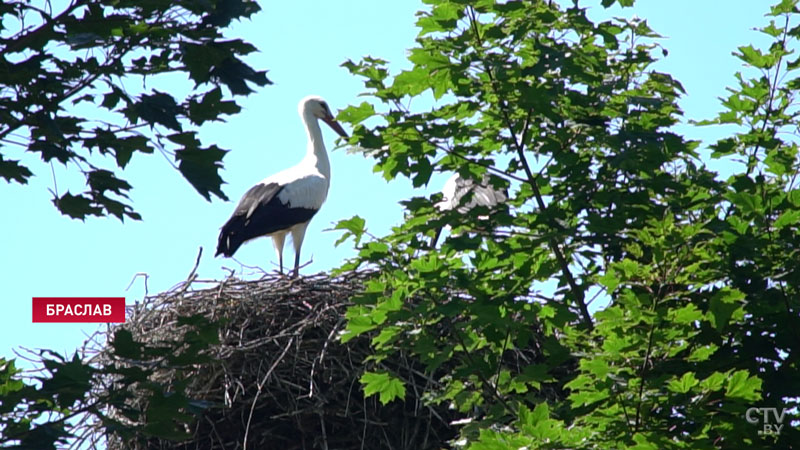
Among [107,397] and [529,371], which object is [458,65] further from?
[107,397]

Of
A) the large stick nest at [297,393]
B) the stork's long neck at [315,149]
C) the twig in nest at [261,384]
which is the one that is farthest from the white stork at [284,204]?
the twig in nest at [261,384]

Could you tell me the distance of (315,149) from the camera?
1457 cm

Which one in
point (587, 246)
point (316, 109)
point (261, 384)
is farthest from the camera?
point (316, 109)

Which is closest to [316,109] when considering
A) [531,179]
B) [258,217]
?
[258,217]

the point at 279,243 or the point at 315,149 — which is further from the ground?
the point at 315,149

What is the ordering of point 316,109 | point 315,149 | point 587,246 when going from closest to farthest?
A: point 587,246, point 315,149, point 316,109

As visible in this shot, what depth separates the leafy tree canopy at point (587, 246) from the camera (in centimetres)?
585

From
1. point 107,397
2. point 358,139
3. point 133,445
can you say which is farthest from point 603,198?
point 133,445

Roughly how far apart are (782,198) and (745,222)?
0.71 feet

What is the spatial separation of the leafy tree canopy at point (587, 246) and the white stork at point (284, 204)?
6.08 meters

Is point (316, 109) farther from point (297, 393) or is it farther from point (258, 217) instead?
point (297, 393)

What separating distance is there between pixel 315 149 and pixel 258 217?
1.57 metres

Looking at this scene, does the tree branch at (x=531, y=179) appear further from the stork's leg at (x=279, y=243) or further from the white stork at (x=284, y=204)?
the stork's leg at (x=279, y=243)

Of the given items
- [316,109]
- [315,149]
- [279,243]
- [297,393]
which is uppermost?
[316,109]
